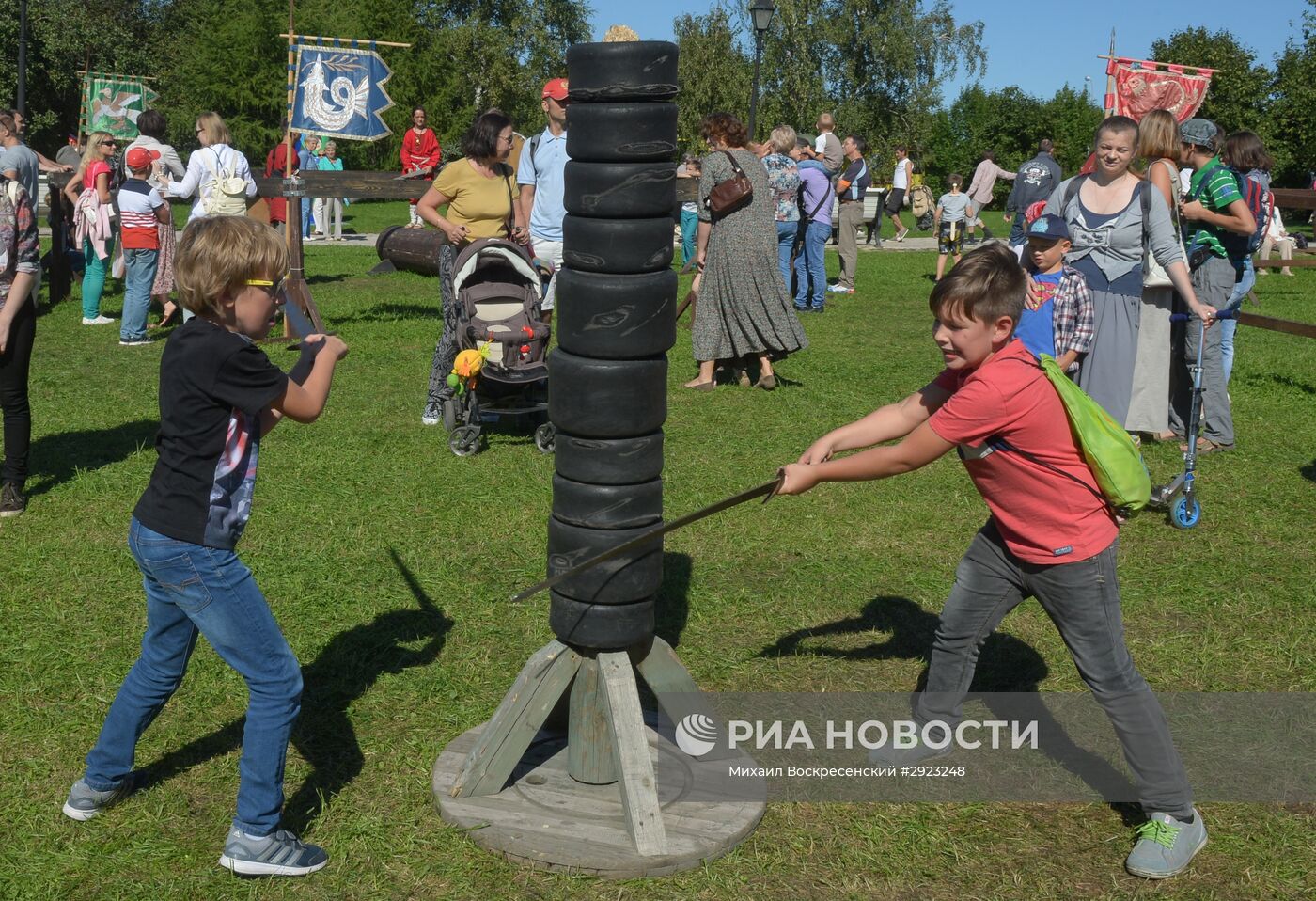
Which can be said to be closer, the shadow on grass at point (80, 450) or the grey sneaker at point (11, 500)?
the grey sneaker at point (11, 500)

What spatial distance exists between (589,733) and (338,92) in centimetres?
1178

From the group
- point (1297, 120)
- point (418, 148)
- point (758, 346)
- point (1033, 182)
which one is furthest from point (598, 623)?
point (1297, 120)

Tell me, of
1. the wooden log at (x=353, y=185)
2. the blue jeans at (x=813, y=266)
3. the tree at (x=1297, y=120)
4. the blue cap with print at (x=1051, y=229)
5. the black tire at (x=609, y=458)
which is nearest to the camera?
the black tire at (x=609, y=458)

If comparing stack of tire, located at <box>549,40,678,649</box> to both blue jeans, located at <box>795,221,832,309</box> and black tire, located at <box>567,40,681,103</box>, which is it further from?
blue jeans, located at <box>795,221,832,309</box>

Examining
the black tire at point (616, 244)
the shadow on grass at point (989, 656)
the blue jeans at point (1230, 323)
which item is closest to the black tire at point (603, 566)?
the black tire at point (616, 244)

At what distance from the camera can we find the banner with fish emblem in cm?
1387

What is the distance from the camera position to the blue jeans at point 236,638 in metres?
3.38

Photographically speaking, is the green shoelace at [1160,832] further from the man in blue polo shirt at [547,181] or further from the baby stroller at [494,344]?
the man in blue polo shirt at [547,181]

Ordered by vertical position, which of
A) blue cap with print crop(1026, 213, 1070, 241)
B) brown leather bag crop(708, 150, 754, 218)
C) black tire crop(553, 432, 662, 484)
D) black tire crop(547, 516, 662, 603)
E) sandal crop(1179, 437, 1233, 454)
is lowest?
sandal crop(1179, 437, 1233, 454)

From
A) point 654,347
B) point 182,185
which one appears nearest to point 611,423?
point 654,347

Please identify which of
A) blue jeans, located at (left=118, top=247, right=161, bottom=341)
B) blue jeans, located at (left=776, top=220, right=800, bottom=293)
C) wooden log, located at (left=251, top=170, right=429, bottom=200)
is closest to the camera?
blue jeans, located at (left=118, top=247, right=161, bottom=341)

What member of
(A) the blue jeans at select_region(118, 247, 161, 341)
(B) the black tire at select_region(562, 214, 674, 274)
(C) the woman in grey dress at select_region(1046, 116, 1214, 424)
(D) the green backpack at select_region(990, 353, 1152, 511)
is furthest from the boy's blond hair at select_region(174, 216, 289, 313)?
(A) the blue jeans at select_region(118, 247, 161, 341)

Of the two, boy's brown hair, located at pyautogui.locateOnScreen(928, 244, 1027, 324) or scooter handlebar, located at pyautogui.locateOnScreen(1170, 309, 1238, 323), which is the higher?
boy's brown hair, located at pyautogui.locateOnScreen(928, 244, 1027, 324)

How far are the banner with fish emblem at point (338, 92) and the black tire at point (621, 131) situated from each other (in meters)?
11.0
